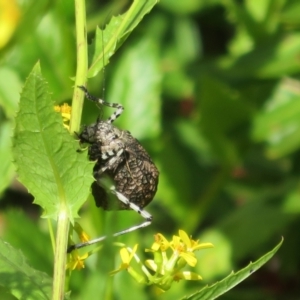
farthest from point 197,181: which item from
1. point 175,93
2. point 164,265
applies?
point 164,265

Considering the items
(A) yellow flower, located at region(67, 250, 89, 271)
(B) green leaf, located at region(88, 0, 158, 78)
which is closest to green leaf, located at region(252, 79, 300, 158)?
(B) green leaf, located at region(88, 0, 158, 78)

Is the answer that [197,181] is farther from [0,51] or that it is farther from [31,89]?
[31,89]

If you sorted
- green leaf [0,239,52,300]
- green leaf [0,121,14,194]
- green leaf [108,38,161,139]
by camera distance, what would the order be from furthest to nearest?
green leaf [108,38,161,139] → green leaf [0,121,14,194] → green leaf [0,239,52,300]

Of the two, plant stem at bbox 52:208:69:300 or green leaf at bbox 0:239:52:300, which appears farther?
green leaf at bbox 0:239:52:300

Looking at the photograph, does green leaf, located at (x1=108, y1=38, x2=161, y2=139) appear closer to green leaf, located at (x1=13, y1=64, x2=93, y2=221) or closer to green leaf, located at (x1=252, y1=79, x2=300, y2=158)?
green leaf, located at (x1=252, y1=79, x2=300, y2=158)

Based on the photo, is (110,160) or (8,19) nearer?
(110,160)

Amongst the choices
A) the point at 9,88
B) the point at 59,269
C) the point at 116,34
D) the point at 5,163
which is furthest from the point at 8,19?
the point at 59,269

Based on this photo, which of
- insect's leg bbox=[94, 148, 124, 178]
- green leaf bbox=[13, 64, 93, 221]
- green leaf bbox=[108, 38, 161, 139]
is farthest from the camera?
green leaf bbox=[108, 38, 161, 139]

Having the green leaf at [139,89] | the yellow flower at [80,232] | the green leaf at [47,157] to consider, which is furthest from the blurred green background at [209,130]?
the green leaf at [47,157]

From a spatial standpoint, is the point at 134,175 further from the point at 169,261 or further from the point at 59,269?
the point at 59,269
